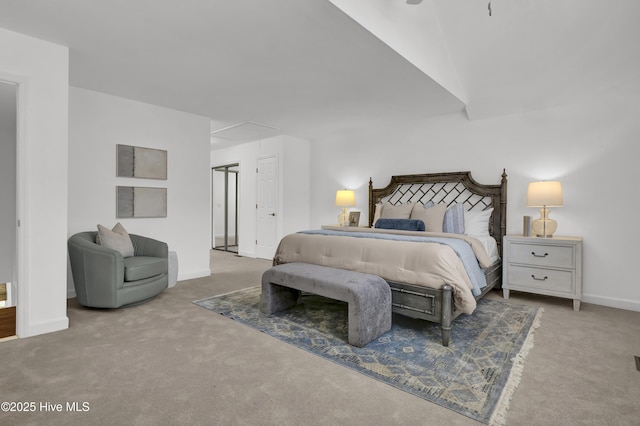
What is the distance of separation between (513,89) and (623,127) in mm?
1152

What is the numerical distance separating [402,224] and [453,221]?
0.63m

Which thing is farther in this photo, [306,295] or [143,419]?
[306,295]

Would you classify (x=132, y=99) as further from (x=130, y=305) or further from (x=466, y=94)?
(x=466, y=94)

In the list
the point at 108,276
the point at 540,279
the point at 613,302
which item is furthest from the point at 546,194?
the point at 108,276

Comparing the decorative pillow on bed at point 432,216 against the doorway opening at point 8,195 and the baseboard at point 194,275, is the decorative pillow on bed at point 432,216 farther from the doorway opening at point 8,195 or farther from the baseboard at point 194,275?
the doorway opening at point 8,195

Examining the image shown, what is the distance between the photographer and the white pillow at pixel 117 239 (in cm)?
349

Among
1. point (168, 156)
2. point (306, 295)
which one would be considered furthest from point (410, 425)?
point (168, 156)

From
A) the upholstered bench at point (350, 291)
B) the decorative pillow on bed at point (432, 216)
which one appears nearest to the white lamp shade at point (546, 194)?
the decorative pillow on bed at point (432, 216)

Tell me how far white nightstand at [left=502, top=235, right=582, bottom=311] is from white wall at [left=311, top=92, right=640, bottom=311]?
39 cm

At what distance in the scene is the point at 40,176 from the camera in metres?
2.69

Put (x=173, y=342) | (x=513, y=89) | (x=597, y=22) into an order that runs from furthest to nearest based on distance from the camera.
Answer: (x=513, y=89) → (x=597, y=22) → (x=173, y=342)

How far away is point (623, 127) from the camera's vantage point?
3.47 m

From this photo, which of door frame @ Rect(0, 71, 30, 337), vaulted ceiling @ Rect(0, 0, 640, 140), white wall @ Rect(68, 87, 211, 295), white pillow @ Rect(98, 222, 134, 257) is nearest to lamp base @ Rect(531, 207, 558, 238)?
vaulted ceiling @ Rect(0, 0, 640, 140)

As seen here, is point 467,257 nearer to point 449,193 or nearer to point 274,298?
point 274,298
